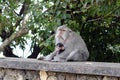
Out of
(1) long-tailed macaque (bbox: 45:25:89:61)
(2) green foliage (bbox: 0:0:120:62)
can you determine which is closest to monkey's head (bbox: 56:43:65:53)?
(1) long-tailed macaque (bbox: 45:25:89:61)

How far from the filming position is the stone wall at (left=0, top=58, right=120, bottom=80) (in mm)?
3559

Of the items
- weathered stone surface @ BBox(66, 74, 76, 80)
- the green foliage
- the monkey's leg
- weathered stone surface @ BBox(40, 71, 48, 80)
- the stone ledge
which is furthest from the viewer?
the green foliage

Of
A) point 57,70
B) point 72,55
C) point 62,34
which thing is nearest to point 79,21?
point 62,34

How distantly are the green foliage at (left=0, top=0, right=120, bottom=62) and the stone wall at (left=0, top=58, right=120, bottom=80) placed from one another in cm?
146

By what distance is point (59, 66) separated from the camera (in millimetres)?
3818

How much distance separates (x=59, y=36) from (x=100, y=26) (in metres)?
2.77

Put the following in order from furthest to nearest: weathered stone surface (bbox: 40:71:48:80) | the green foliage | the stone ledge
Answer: the green foliage → weathered stone surface (bbox: 40:71:48:80) → the stone ledge

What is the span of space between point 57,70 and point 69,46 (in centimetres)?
75

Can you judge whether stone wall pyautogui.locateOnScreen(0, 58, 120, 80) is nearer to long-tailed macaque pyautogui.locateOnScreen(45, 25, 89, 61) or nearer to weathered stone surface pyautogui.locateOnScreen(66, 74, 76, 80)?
weathered stone surface pyautogui.locateOnScreen(66, 74, 76, 80)

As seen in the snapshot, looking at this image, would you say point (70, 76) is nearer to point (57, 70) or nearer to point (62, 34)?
point (57, 70)

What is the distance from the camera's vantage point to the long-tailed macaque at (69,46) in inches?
175

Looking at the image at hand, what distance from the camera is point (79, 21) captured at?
670cm

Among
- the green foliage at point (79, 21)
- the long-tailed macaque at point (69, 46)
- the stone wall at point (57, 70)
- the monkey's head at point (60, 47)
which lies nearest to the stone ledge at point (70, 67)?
the stone wall at point (57, 70)

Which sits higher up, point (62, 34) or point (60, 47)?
point (62, 34)
